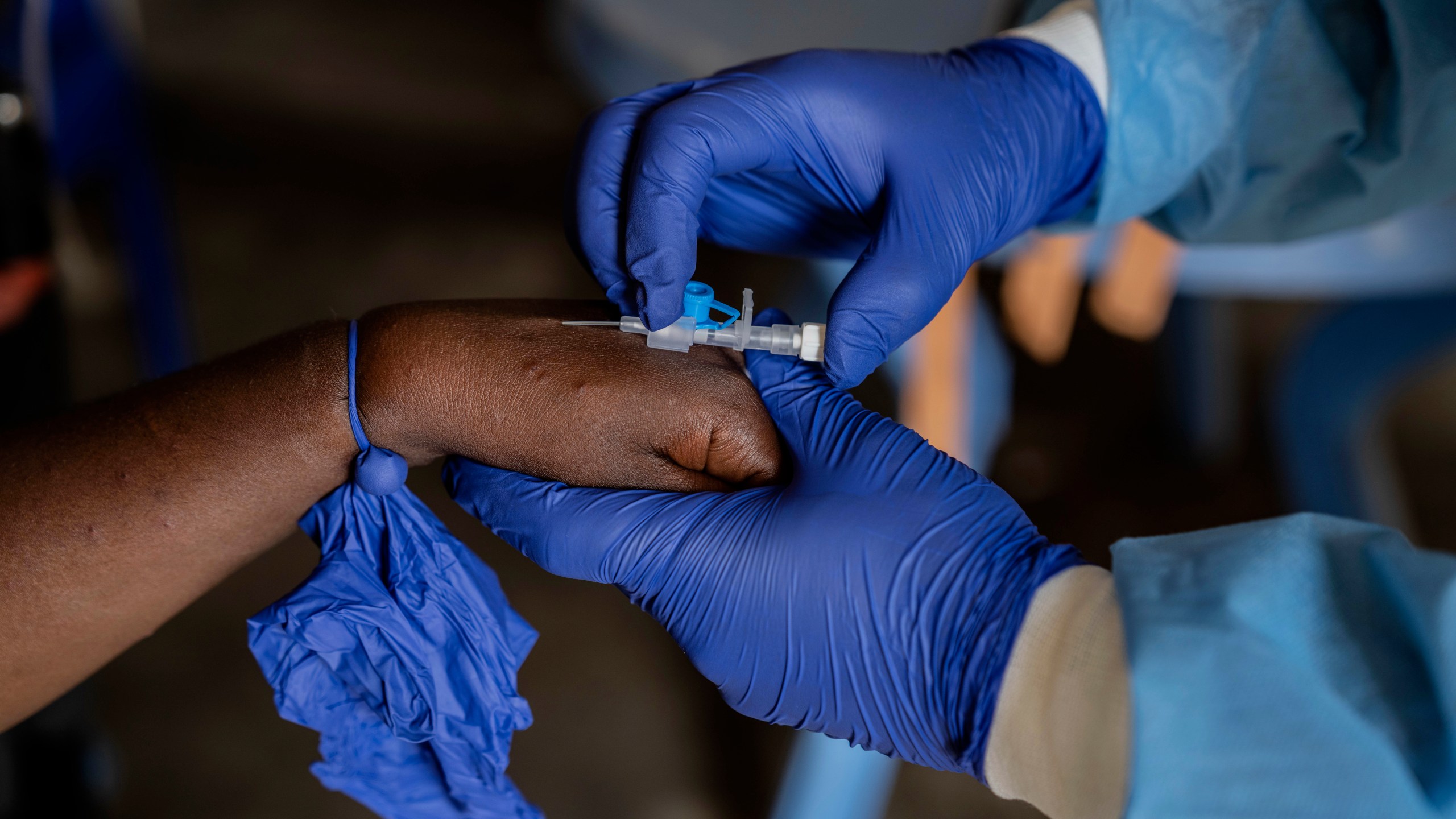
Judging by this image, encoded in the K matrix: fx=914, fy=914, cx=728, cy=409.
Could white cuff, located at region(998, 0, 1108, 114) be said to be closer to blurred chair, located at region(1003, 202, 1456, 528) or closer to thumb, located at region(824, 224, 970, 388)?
thumb, located at region(824, 224, 970, 388)

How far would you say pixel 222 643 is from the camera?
227 cm

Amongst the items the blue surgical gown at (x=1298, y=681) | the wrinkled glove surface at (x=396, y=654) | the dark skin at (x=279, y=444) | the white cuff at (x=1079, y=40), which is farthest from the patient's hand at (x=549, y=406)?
the white cuff at (x=1079, y=40)

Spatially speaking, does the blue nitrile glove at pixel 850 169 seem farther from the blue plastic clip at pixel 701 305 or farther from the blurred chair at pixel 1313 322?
the blurred chair at pixel 1313 322

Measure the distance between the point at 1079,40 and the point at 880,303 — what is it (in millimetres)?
534

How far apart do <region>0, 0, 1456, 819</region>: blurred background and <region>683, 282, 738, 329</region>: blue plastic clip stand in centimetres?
83

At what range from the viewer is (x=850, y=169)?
3.59 feet

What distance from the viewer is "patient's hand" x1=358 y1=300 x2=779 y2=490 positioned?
96 centimetres

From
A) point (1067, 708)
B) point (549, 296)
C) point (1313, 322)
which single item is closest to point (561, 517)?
point (1067, 708)

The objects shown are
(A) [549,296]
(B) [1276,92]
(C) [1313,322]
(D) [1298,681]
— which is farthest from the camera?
(A) [549,296]

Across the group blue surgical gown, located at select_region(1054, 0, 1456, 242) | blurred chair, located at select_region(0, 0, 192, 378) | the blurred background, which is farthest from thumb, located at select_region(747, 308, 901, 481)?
blurred chair, located at select_region(0, 0, 192, 378)

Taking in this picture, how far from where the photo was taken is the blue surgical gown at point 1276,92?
116 cm

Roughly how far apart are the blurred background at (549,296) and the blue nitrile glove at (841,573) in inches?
34.2

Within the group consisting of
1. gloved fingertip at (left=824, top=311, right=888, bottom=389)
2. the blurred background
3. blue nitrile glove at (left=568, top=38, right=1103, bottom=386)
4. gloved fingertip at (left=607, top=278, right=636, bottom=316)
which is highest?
blue nitrile glove at (left=568, top=38, right=1103, bottom=386)

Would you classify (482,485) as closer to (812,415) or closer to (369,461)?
(369,461)
